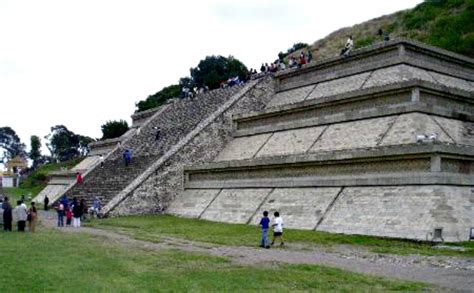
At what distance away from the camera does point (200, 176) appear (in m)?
23.4

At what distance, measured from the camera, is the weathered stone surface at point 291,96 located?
82.8 ft

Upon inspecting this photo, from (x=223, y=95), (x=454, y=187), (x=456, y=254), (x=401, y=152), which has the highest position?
(x=223, y=95)

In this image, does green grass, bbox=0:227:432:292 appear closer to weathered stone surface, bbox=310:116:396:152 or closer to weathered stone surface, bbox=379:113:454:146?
weathered stone surface, bbox=379:113:454:146

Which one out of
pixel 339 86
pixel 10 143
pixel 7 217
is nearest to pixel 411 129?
pixel 339 86

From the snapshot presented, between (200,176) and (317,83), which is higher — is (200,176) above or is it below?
below

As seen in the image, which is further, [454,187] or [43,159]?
[43,159]

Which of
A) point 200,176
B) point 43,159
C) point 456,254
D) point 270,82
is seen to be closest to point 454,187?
point 456,254

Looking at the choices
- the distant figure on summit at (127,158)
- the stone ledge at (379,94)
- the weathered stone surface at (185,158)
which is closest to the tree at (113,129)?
the distant figure on summit at (127,158)

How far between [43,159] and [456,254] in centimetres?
7689

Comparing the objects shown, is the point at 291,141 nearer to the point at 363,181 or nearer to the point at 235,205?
the point at 235,205

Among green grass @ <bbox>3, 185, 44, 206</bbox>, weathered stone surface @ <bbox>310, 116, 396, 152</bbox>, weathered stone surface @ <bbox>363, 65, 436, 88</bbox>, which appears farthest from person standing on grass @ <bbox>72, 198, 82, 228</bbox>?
green grass @ <bbox>3, 185, 44, 206</bbox>

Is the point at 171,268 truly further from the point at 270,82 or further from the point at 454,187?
the point at 270,82

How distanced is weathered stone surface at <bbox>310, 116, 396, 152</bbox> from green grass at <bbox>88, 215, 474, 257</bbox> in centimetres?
416

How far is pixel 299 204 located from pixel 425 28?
21639mm
